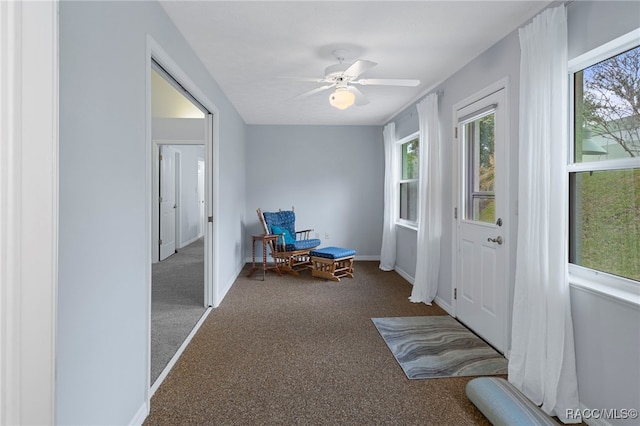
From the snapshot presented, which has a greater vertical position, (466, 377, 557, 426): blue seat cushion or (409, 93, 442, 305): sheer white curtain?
(409, 93, 442, 305): sheer white curtain

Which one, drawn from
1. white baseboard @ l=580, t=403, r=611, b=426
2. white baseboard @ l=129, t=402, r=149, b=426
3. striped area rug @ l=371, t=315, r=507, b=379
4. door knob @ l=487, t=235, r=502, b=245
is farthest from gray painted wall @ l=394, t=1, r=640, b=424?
white baseboard @ l=129, t=402, r=149, b=426

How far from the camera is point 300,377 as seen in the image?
2428 millimetres

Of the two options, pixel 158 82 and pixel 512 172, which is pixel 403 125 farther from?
pixel 158 82

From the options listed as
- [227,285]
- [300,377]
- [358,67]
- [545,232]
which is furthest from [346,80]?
[227,285]

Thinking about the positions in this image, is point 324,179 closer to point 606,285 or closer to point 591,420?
point 606,285

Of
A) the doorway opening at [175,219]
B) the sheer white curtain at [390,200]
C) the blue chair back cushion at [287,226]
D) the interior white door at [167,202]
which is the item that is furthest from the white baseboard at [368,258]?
the interior white door at [167,202]

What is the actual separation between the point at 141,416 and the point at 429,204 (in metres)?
3.22

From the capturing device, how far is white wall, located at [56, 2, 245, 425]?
1339 mm

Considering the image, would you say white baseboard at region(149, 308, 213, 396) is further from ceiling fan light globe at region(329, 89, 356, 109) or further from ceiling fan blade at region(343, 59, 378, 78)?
ceiling fan blade at region(343, 59, 378, 78)

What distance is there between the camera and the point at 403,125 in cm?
529

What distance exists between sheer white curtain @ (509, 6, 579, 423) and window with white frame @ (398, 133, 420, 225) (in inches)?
103

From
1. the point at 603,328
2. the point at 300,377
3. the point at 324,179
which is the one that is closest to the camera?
the point at 603,328

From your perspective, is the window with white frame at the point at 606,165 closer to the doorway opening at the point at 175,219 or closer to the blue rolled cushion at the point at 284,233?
the doorway opening at the point at 175,219

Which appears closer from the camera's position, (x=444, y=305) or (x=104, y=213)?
(x=104, y=213)
